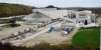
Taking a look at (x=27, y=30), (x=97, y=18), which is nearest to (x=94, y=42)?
(x=97, y=18)

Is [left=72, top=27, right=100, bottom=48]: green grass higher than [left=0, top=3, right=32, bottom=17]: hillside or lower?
lower

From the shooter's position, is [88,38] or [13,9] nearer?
[88,38]

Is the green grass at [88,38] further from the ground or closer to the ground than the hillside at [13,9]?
closer to the ground

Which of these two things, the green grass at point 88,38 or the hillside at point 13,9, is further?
the hillside at point 13,9

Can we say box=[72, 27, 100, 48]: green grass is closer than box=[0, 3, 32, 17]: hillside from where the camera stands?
Yes

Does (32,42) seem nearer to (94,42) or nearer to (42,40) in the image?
(42,40)
